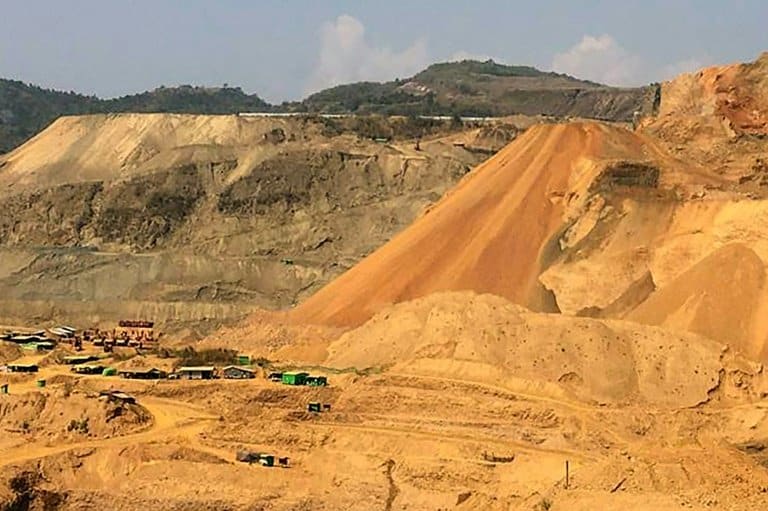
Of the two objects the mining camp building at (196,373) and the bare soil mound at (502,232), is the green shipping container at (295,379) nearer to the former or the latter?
the mining camp building at (196,373)

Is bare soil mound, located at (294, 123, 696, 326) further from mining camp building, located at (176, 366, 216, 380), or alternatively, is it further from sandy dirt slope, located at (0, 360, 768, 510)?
sandy dirt slope, located at (0, 360, 768, 510)

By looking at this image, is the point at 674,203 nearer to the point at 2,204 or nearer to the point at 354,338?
the point at 354,338

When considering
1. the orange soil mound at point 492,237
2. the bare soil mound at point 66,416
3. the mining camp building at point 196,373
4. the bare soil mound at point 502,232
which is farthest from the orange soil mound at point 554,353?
the bare soil mound at point 66,416

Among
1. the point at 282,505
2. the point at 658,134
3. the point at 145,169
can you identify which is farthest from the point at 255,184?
the point at 282,505

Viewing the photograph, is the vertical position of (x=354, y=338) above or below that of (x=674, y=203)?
below

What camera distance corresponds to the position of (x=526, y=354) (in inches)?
1993

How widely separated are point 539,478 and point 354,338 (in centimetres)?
1691

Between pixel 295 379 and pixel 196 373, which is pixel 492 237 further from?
pixel 196 373

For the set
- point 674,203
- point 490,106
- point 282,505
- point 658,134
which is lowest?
point 282,505

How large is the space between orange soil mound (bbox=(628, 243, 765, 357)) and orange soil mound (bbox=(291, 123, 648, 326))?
235 inches

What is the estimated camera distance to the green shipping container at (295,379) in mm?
53156

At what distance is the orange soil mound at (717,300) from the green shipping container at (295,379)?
14.6 m

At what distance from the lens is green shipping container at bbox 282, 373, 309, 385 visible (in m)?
53.2

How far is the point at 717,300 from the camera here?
5209cm
